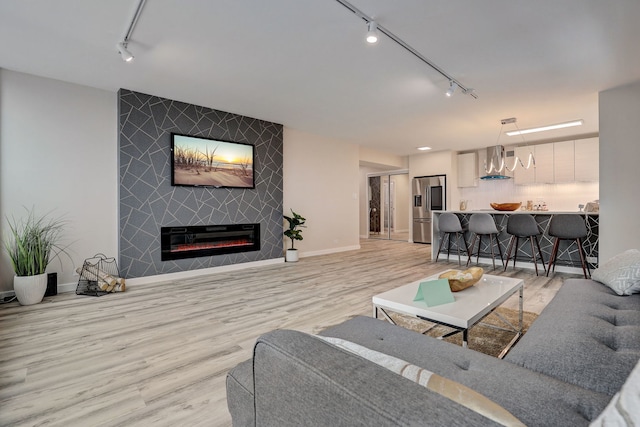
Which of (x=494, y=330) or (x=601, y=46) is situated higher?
(x=601, y=46)

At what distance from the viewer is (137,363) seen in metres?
2.06

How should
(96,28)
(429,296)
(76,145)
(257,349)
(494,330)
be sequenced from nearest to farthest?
(257,349) < (429,296) < (494,330) < (96,28) < (76,145)

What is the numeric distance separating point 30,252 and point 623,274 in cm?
536

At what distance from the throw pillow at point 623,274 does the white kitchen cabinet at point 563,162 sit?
5720 millimetres

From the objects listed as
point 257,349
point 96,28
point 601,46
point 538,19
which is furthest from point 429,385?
point 601,46

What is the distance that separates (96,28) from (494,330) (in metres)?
4.29

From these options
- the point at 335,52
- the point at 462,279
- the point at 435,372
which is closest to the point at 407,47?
the point at 335,52

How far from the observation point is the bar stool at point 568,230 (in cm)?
432

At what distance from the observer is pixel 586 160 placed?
6520mm

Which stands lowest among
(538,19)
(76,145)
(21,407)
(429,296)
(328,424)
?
(21,407)

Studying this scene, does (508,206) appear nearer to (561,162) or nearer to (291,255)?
(561,162)

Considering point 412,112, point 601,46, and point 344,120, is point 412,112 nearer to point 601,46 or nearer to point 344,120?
point 344,120

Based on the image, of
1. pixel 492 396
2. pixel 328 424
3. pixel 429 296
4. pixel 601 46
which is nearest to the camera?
pixel 328 424

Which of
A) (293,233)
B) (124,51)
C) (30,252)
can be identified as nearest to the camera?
(124,51)
